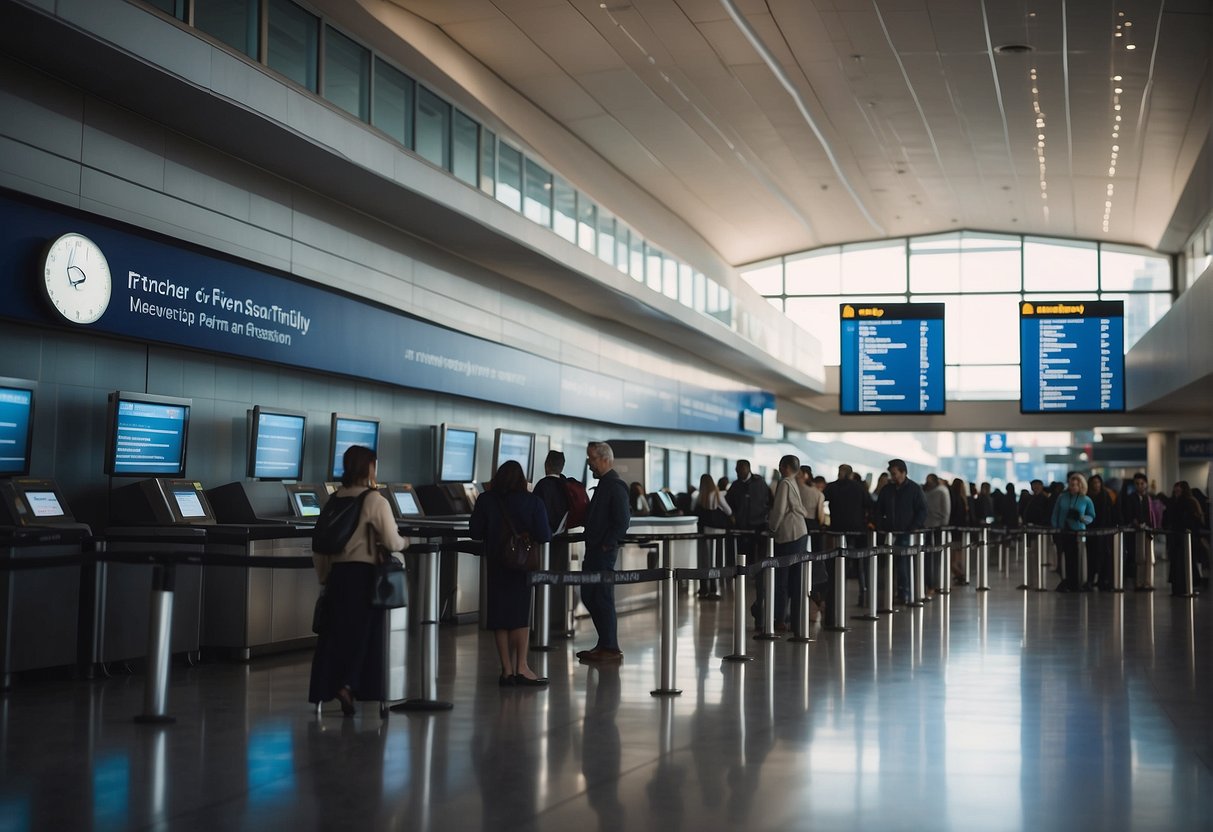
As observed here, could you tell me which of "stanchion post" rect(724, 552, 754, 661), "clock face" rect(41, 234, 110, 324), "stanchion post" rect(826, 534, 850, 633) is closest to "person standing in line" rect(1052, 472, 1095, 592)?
"stanchion post" rect(826, 534, 850, 633)

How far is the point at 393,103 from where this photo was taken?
36.9 feet

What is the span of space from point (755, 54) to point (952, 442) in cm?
2653

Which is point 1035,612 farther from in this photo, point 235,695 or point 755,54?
point 235,695

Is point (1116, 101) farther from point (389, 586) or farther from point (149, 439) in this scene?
point (389, 586)

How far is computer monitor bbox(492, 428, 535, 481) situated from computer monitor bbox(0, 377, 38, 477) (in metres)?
7.19

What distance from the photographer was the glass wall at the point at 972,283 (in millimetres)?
33031

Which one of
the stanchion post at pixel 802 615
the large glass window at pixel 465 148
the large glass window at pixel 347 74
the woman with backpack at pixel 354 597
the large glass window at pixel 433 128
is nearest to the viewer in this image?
the woman with backpack at pixel 354 597

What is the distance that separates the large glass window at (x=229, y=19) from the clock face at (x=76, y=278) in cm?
164

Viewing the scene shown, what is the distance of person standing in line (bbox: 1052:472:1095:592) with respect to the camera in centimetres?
1667

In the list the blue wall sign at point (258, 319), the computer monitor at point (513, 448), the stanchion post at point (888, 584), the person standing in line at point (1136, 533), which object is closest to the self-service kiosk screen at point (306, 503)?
the blue wall sign at point (258, 319)

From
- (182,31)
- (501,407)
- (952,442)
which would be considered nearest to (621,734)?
(182,31)

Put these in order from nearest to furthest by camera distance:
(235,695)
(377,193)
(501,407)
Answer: (235,695), (377,193), (501,407)

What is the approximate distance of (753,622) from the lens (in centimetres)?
1290

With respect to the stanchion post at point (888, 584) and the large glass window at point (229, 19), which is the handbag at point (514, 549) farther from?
the stanchion post at point (888, 584)
